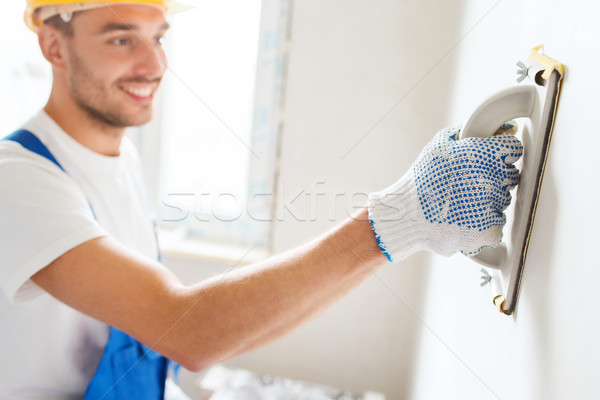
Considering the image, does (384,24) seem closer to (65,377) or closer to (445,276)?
(445,276)

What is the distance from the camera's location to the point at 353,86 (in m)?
1.48

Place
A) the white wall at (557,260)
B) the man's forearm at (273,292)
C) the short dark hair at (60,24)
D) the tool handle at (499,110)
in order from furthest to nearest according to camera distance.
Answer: the short dark hair at (60,24), the man's forearm at (273,292), the tool handle at (499,110), the white wall at (557,260)

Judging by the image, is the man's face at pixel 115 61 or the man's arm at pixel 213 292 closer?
the man's arm at pixel 213 292

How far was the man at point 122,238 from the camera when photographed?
0.56 m

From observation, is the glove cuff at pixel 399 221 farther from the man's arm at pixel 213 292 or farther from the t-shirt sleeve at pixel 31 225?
the t-shirt sleeve at pixel 31 225

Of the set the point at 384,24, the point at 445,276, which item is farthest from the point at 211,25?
the point at 445,276

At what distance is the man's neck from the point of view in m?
1.03

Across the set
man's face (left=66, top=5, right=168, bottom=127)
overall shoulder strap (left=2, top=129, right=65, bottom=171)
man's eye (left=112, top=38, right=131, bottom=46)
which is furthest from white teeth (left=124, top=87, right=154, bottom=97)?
overall shoulder strap (left=2, top=129, right=65, bottom=171)

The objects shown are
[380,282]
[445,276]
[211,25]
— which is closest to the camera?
[445,276]

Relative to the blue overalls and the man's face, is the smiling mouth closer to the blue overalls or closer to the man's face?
the man's face

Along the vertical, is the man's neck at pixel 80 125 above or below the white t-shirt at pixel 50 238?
above

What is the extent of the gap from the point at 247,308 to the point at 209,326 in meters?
0.07

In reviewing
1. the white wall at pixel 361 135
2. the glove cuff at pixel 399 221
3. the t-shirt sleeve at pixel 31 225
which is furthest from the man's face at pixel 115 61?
the glove cuff at pixel 399 221

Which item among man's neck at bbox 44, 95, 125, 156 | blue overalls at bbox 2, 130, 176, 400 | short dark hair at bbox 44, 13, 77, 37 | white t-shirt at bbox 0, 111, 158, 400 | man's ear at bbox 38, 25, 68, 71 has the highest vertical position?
short dark hair at bbox 44, 13, 77, 37
